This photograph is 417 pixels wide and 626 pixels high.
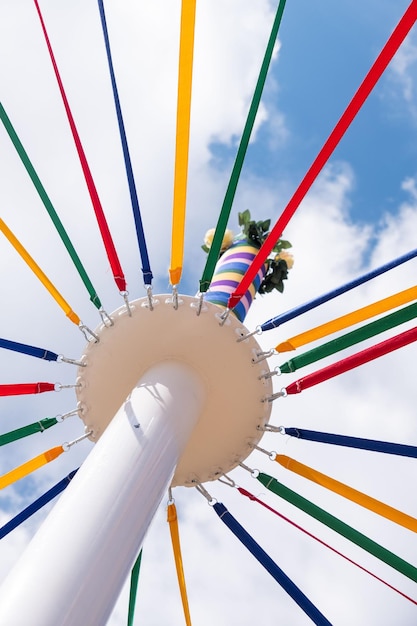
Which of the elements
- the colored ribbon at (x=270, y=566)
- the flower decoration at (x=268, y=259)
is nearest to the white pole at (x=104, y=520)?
the colored ribbon at (x=270, y=566)

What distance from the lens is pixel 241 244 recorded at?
1058cm

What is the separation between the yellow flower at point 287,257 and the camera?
10.9 meters

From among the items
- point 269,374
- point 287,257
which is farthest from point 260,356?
point 287,257

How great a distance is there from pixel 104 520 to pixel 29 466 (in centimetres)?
364

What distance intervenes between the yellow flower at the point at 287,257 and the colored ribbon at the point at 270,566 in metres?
4.67

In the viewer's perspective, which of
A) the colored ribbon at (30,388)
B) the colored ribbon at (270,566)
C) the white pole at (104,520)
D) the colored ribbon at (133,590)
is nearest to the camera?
the white pole at (104,520)

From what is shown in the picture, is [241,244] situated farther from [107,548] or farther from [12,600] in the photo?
[12,600]

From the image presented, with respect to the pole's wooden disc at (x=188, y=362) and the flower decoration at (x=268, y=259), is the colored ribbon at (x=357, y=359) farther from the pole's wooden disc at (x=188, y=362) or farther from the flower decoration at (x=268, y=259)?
the flower decoration at (x=268, y=259)

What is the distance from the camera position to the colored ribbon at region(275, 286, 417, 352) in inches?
266

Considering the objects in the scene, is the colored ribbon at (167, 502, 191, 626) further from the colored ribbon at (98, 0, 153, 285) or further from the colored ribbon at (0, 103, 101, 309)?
the colored ribbon at (98, 0, 153, 285)

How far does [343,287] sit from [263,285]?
3.81 m

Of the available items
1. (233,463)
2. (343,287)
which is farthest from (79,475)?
(343,287)

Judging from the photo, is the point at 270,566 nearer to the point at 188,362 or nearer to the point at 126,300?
the point at 188,362

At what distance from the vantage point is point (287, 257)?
1091 centimetres
